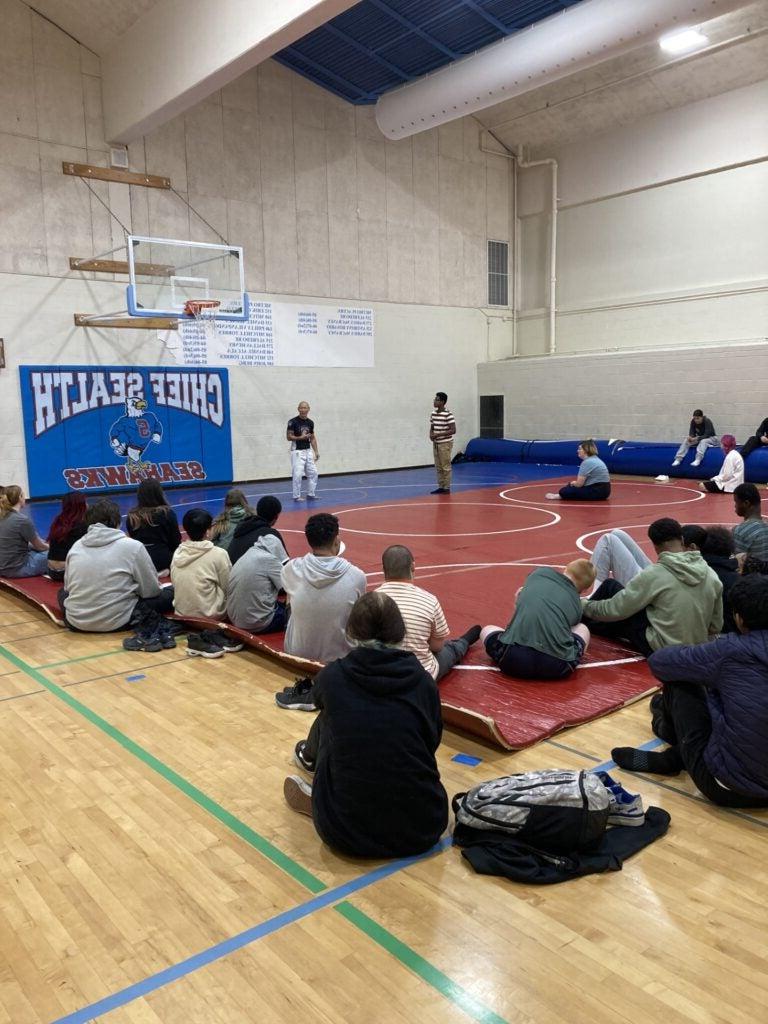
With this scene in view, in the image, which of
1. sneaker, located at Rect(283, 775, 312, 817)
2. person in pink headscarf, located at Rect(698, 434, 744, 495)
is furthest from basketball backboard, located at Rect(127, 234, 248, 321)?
sneaker, located at Rect(283, 775, 312, 817)

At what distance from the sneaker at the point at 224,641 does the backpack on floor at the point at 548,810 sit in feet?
10.3

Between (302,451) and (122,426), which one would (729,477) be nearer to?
(302,451)

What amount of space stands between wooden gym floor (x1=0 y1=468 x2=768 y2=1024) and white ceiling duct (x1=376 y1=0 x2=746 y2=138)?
13.0 metres

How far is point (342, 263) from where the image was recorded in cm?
1906

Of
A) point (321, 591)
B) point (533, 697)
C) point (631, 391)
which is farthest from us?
point (631, 391)

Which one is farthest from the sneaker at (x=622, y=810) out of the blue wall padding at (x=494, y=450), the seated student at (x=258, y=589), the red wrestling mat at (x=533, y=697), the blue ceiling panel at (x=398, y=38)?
the blue wall padding at (x=494, y=450)

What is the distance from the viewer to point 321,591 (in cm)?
521

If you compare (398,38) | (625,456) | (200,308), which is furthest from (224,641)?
(398,38)

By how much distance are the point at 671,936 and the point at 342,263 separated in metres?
18.1

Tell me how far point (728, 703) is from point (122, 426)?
48.7ft

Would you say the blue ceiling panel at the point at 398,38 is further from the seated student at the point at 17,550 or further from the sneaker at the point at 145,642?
the sneaker at the point at 145,642

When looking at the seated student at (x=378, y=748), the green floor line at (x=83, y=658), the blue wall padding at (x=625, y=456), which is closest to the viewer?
the seated student at (x=378, y=748)

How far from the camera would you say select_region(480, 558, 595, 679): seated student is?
5.07m

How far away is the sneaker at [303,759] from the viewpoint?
3.96m
